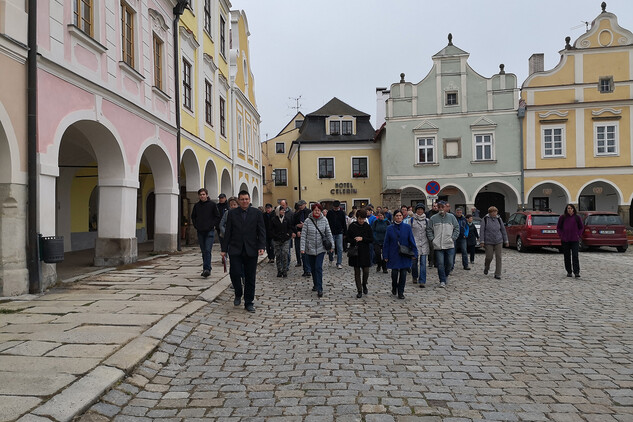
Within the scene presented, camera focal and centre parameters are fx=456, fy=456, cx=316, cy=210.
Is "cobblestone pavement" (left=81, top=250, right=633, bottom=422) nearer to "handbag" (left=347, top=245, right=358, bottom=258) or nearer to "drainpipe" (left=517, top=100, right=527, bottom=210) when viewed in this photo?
"handbag" (left=347, top=245, right=358, bottom=258)

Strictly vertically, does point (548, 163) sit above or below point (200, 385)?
above

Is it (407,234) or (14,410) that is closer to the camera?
(14,410)

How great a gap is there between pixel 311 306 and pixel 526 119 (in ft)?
83.3

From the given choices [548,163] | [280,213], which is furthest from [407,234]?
[548,163]

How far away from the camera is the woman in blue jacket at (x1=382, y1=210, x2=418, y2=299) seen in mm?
8141

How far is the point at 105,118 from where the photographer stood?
9859 millimetres

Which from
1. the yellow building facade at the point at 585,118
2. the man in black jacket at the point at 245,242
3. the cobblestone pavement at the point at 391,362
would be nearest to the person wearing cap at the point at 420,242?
the cobblestone pavement at the point at 391,362

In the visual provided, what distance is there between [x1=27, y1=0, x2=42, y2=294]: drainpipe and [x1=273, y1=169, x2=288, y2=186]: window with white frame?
33.3 metres

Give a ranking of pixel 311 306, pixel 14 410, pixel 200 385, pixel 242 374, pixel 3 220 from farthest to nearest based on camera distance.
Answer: pixel 311 306 → pixel 3 220 → pixel 242 374 → pixel 200 385 → pixel 14 410

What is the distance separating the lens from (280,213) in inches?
429

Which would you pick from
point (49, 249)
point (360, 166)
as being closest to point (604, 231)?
point (49, 249)

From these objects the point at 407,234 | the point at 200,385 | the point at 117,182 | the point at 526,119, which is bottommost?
the point at 200,385

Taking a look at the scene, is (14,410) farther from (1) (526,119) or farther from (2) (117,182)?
(1) (526,119)

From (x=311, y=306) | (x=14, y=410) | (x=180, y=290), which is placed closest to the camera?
(x=14, y=410)
